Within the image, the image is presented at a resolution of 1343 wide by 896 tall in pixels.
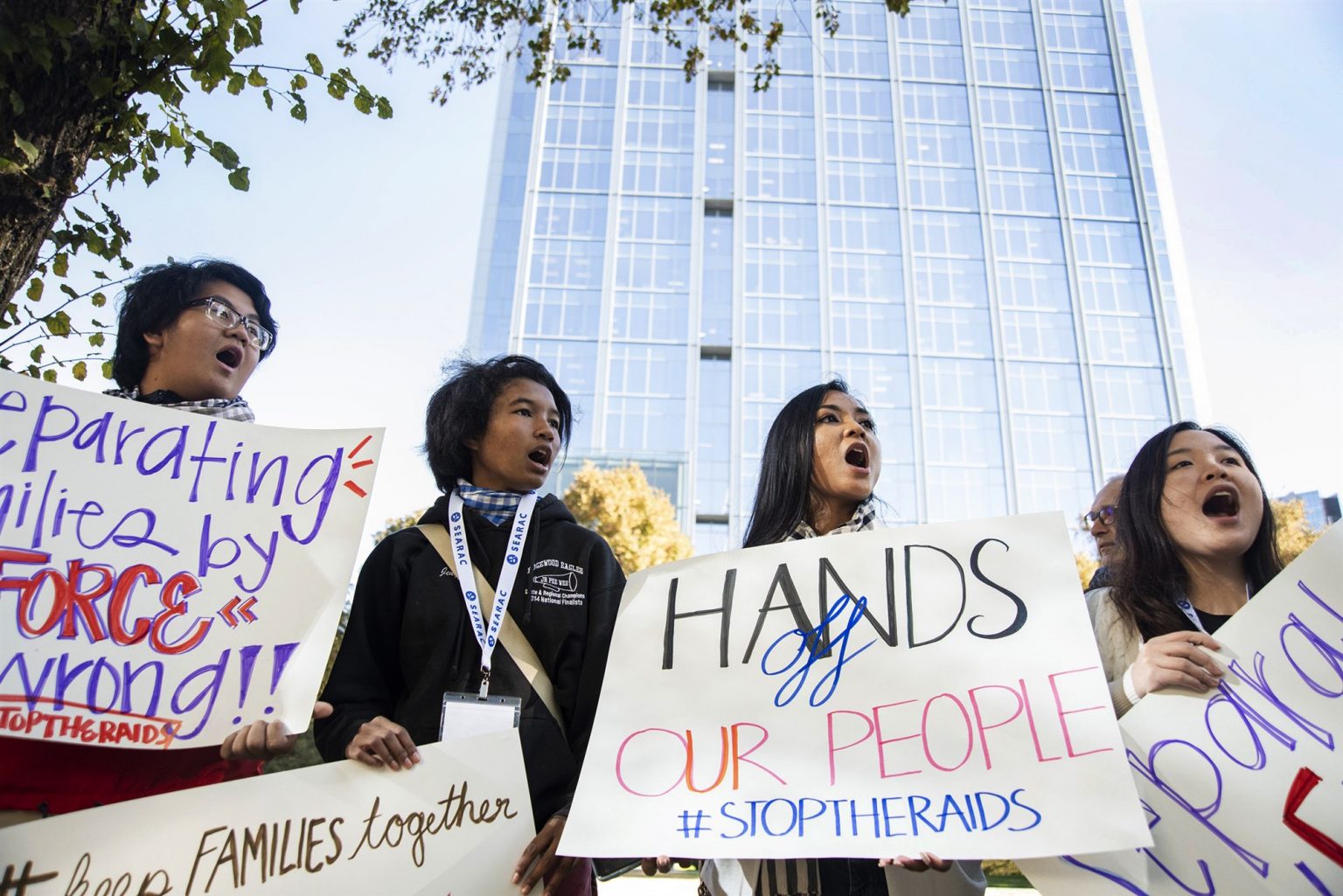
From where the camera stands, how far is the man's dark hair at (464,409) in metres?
2.65

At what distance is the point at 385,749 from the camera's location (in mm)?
1701

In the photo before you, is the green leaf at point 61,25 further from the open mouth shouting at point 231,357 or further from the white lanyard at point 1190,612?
the white lanyard at point 1190,612

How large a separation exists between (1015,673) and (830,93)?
177 ft

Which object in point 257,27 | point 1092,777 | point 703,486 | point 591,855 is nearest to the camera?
point 1092,777

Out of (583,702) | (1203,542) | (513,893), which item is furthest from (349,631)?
(1203,542)

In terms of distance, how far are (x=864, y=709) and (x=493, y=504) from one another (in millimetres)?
1136

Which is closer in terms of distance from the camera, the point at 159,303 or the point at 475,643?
the point at 475,643

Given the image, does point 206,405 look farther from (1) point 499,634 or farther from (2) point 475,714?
(2) point 475,714

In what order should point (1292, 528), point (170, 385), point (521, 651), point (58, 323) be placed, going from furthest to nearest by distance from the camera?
point (1292, 528) → point (58, 323) → point (170, 385) → point (521, 651)

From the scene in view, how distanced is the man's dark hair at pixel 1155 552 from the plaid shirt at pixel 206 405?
2.12m

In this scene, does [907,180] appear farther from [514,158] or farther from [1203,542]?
[1203,542]

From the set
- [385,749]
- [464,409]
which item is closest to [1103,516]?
[464,409]

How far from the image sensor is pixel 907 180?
48.9 metres

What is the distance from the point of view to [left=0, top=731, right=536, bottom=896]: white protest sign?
4.87 ft
